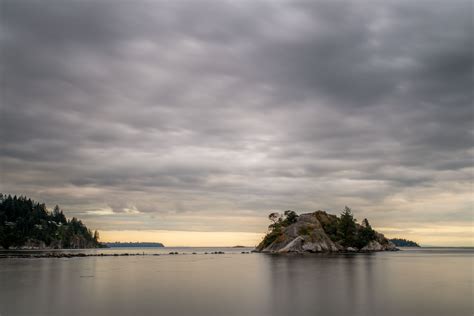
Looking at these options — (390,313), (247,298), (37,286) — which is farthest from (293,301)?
(37,286)

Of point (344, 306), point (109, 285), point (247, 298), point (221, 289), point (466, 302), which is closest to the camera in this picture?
point (344, 306)

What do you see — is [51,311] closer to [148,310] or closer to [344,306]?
[148,310]

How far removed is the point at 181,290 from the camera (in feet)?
180

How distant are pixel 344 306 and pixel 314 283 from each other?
2164cm

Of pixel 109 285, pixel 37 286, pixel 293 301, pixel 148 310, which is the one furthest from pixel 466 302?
pixel 37 286

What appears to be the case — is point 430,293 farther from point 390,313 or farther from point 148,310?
point 148,310

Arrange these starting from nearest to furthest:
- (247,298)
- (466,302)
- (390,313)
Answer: (390,313)
(466,302)
(247,298)

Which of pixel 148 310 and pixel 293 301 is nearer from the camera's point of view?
pixel 148 310

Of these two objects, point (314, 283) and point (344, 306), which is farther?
point (314, 283)

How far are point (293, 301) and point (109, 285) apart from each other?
29706 mm

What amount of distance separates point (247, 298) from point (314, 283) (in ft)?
60.8

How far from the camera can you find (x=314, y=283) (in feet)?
205

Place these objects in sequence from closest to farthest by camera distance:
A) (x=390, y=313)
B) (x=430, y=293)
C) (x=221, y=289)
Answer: (x=390, y=313) → (x=430, y=293) → (x=221, y=289)

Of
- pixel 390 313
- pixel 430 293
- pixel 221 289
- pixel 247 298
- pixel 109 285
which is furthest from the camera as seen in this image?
pixel 109 285
